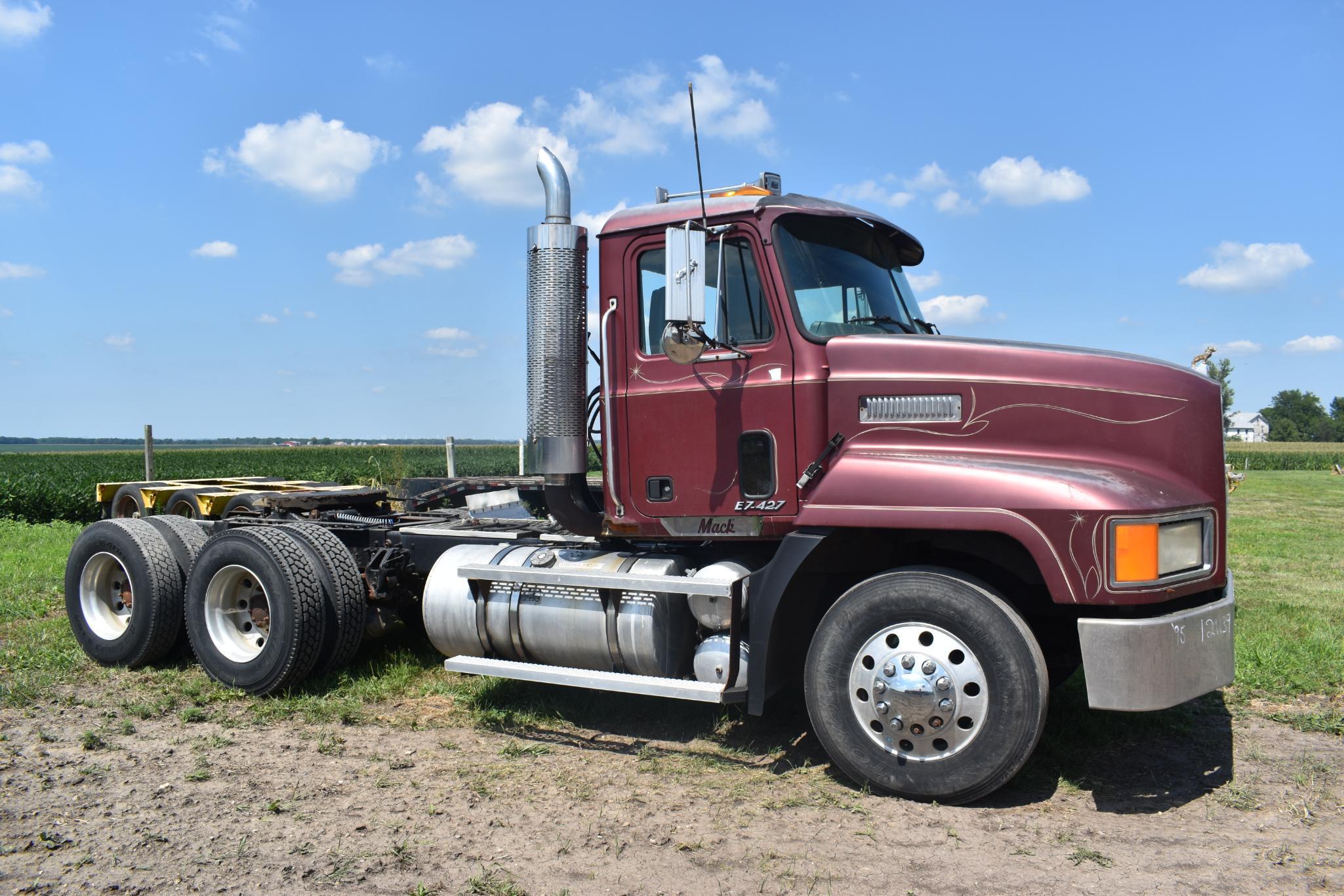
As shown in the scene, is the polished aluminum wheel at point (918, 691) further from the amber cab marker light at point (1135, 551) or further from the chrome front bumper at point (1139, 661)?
the amber cab marker light at point (1135, 551)

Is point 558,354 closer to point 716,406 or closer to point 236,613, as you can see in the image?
point 716,406

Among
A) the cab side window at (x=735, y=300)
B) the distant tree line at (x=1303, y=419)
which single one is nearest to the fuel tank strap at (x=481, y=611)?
the cab side window at (x=735, y=300)

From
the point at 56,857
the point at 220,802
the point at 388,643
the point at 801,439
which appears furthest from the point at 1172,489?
the point at 388,643

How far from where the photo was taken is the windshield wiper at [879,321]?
5.09m

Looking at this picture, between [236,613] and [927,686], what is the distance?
15.5 feet

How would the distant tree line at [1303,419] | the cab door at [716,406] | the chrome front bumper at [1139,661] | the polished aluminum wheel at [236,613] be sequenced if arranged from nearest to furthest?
the chrome front bumper at [1139,661]
the cab door at [716,406]
the polished aluminum wheel at [236,613]
the distant tree line at [1303,419]

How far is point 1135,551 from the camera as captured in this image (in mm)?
3941

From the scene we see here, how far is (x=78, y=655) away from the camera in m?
7.23

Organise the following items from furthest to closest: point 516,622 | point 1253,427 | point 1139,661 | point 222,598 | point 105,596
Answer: point 1253,427 → point 105,596 → point 222,598 → point 516,622 → point 1139,661

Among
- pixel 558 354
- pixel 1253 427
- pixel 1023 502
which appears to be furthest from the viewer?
pixel 1253 427

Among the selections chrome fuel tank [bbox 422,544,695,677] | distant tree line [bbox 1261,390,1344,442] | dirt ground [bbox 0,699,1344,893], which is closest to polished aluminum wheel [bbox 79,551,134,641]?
dirt ground [bbox 0,699,1344,893]

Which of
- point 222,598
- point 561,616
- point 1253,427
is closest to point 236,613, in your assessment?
point 222,598

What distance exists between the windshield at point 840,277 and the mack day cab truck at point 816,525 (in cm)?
2

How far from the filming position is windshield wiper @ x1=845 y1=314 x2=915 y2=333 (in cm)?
509
